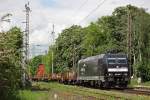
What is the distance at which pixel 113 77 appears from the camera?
4497 cm

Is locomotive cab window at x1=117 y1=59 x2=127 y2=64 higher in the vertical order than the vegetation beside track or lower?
higher

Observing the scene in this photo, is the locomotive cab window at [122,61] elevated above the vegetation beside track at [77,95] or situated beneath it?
elevated above

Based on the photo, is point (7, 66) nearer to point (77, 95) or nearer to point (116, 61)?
point (77, 95)

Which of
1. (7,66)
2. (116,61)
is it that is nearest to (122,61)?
(116,61)

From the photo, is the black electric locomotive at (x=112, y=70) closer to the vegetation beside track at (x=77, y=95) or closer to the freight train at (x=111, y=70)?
the freight train at (x=111, y=70)

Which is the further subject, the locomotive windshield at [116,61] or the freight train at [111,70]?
the locomotive windshield at [116,61]

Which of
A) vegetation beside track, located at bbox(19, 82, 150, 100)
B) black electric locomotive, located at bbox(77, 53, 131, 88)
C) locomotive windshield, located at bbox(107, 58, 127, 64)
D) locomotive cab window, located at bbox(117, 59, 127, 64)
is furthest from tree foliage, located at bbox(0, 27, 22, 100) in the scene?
locomotive cab window, located at bbox(117, 59, 127, 64)

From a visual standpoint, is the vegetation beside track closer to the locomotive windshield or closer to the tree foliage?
the tree foliage

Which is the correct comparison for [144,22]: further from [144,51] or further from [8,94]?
[8,94]

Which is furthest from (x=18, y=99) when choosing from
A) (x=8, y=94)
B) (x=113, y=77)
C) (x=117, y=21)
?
(x=117, y=21)

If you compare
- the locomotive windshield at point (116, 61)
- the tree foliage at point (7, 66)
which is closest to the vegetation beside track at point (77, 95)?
the tree foliage at point (7, 66)

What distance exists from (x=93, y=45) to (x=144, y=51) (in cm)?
1708

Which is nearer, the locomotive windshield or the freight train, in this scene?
the freight train

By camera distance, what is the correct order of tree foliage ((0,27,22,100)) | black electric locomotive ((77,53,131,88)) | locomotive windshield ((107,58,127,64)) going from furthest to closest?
locomotive windshield ((107,58,127,64)) < black electric locomotive ((77,53,131,88)) < tree foliage ((0,27,22,100))
